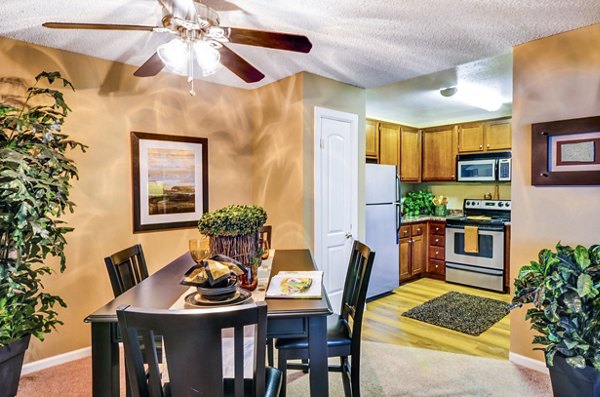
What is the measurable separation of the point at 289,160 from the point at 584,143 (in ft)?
7.34

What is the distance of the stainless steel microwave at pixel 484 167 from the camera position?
4.79 meters

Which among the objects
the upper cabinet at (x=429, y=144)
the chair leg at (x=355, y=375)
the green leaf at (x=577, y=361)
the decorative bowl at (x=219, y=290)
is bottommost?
the chair leg at (x=355, y=375)

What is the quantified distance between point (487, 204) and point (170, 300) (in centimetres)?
489

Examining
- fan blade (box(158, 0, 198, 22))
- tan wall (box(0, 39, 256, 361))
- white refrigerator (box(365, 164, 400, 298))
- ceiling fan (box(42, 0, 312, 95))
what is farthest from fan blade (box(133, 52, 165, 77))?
white refrigerator (box(365, 164, 400, 298))

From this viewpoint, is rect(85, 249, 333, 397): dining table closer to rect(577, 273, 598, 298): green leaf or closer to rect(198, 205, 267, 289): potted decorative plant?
rect(198, 205, 267, 289): potted decorative plant

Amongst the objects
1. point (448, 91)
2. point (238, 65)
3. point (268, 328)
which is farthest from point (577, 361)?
point (448, 91)

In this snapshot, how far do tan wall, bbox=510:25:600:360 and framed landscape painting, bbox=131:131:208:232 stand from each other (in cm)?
271

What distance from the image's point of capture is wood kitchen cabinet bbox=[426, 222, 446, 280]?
5.09 meters

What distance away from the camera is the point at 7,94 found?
2447mm

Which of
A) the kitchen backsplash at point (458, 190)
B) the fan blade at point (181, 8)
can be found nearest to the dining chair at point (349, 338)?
the fan blade at point (181, 8)

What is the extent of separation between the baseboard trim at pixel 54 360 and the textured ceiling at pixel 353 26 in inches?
90.8

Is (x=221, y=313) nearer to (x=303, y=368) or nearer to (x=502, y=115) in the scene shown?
(x=303, y=368)

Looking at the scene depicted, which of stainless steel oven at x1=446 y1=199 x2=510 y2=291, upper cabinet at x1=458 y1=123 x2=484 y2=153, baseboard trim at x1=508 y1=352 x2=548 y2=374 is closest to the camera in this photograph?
baseboard trim at x1=508 y1=352 x2=548 y2=374

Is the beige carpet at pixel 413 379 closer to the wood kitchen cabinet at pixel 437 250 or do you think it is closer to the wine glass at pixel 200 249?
the wine glass at pixel 200 249
